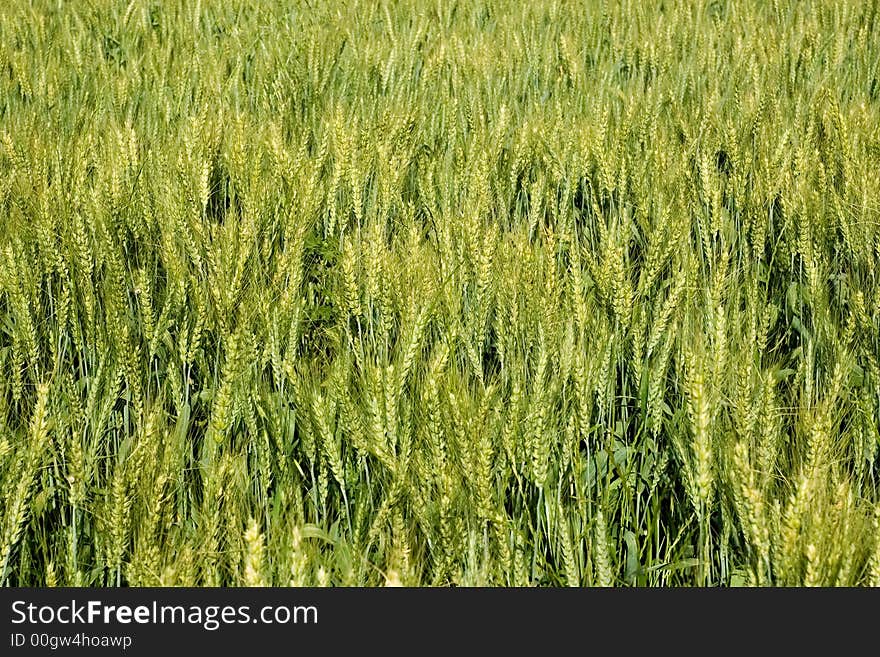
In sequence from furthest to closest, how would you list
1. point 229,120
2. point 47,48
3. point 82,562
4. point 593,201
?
1. point 47,48
2. point 229,120
3. point 593,201
4. point 82,562

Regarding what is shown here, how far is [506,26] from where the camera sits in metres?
3.95

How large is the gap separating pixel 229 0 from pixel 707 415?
3.81 metres

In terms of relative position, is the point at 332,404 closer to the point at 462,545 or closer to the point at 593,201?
the point at 462,545

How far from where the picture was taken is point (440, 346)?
1453 millimetres

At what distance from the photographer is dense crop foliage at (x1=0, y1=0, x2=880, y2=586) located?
1307 mm

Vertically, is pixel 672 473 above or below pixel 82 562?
above

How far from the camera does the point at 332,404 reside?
1479mm

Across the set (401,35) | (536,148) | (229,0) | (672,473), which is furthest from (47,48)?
(672,473)

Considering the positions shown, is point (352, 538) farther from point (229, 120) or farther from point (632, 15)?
point (632, 15)

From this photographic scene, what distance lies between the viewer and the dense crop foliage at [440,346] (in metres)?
1.31

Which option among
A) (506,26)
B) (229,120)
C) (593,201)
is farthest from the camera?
(506,26)

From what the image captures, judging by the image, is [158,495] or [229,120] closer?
[158,495]

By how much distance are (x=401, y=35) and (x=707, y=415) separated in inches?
116

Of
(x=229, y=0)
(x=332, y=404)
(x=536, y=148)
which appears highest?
(x=229, y=0)
